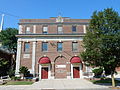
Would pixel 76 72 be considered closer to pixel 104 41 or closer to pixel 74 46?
pixel 74 46

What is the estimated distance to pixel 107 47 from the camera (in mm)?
15555

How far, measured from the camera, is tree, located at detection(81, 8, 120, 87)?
15.3 m

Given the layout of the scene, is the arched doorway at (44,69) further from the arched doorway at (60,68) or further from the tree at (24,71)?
the tree at (24,71)


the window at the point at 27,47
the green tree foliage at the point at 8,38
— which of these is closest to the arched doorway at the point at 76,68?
the window at the point at 27,47

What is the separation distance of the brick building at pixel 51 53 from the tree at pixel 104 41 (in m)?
11.5

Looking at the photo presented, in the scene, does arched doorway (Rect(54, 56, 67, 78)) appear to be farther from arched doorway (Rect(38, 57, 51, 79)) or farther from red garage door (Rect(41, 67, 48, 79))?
red garage door (Rect(41, 67, 48, 79))

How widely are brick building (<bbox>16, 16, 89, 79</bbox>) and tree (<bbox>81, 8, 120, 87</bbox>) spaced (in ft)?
37.9

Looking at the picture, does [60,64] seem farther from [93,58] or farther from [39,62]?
[93,58]

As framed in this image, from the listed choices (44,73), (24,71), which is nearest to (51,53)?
(44,73)

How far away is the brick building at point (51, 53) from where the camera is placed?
27734 mm

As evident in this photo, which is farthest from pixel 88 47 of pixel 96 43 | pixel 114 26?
pixel 114 26

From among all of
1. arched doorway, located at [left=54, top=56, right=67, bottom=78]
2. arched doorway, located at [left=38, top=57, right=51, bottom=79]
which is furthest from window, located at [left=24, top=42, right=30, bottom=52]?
arched doorway, located at [left=54, top=56, right=67, bottom=78]

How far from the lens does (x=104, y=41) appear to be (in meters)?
15.3

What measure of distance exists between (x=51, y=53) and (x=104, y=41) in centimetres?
1497
